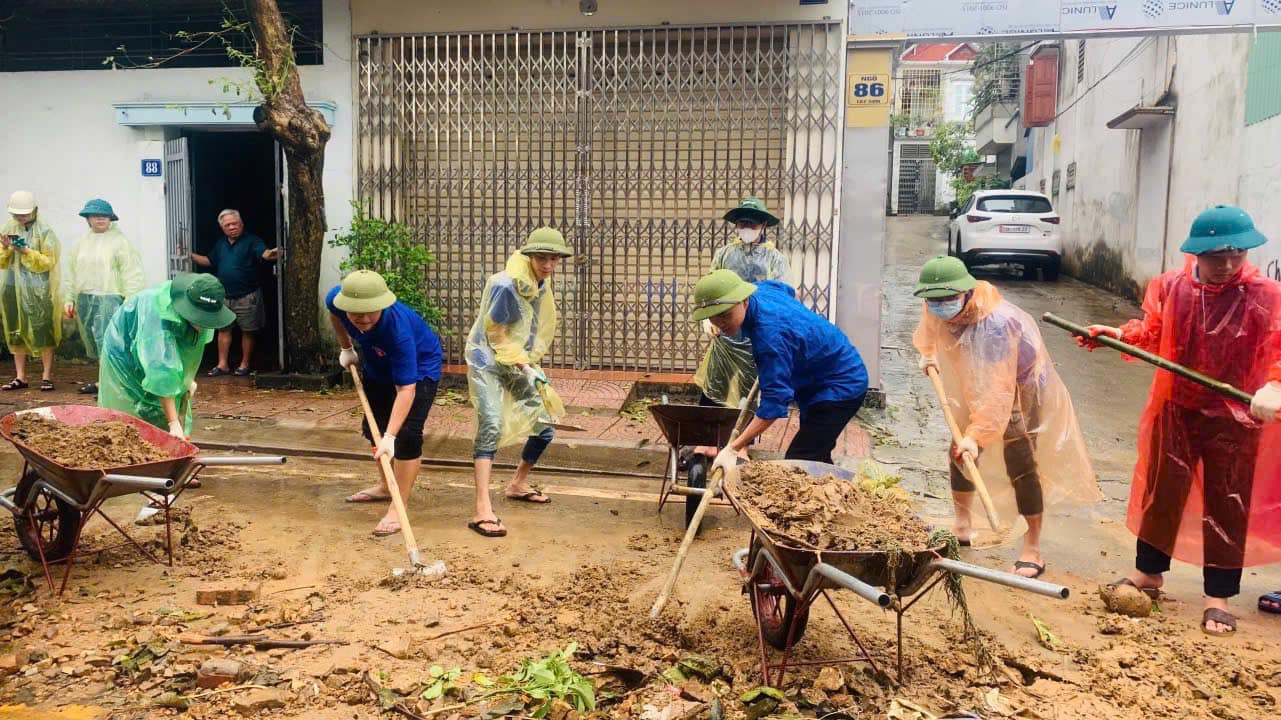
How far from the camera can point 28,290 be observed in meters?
9.11

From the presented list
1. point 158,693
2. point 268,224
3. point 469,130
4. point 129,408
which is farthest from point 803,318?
point 268,224

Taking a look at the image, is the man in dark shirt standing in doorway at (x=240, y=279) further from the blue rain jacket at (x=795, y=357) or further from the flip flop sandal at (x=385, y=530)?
the blue rain jacket at (x=795, y=357)

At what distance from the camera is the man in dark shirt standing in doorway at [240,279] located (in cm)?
1009

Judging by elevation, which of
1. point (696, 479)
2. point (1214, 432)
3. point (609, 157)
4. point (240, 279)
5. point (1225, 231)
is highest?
point (609, 157)

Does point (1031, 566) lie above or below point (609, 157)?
below

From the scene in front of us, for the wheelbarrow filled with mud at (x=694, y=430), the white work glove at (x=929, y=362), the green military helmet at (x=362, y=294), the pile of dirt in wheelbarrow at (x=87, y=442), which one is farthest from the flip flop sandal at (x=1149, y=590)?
the pile of dirt in wheelbarrow at (x=87, y=442)

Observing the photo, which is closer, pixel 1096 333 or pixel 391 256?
pixel 1096 333

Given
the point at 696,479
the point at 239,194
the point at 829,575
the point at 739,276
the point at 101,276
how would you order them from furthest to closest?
the point at 239,194 → the point at 101,276 → the point at 739,276 → the point at 696,479 → the point at 829,575

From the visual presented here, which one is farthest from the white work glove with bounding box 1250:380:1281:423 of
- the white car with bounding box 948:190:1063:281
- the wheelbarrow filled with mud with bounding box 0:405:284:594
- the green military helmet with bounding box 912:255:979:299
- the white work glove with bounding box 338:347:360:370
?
the white car with bounding box 948:190:1063:281

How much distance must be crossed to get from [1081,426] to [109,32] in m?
10.2

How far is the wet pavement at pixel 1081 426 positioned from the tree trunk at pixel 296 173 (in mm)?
5220

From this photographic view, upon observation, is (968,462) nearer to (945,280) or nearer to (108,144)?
(945,280)

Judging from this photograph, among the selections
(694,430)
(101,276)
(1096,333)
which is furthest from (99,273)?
(1096,333)

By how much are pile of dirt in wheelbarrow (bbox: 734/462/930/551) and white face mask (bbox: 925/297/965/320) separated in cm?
125
